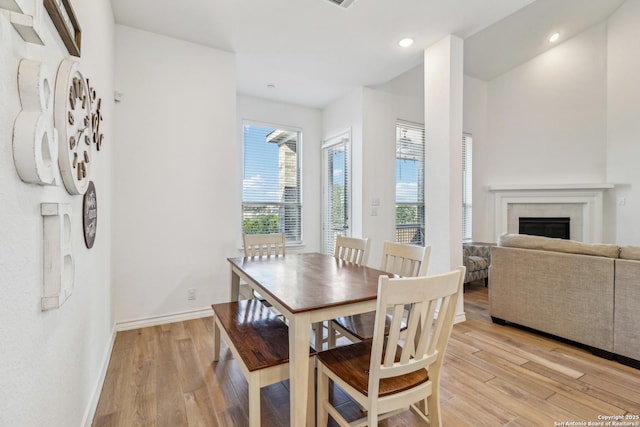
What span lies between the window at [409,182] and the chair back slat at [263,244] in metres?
2.33

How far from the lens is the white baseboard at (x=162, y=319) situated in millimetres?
2801

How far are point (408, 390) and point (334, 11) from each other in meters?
2.87

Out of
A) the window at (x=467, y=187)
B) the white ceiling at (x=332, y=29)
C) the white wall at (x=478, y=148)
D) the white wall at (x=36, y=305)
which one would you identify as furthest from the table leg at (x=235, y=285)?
the white wall at (x=478, y=148)

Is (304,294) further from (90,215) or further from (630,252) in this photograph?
(630,252)

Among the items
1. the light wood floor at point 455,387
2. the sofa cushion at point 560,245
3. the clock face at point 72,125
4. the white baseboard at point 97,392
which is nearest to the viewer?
the clock face at point 72,125

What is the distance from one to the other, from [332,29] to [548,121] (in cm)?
427

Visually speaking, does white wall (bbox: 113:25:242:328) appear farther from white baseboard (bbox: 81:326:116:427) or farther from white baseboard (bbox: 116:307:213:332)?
white baseboard (bbox: 81:326:116:427)

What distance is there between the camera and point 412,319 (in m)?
1.19

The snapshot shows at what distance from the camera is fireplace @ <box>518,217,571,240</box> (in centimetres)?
483

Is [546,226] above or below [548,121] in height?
below

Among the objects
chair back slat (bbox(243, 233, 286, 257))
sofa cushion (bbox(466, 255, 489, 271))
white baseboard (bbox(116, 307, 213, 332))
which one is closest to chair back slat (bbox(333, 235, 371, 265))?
chair back slat (bbox(243, 233, 286, 257))

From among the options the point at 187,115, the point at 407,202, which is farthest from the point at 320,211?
the point at 187,115

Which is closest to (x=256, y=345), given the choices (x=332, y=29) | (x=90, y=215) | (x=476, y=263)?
(x=90, y=215)

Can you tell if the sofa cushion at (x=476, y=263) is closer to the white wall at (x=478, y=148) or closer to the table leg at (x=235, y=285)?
the white wall at (x=478, y=148)
